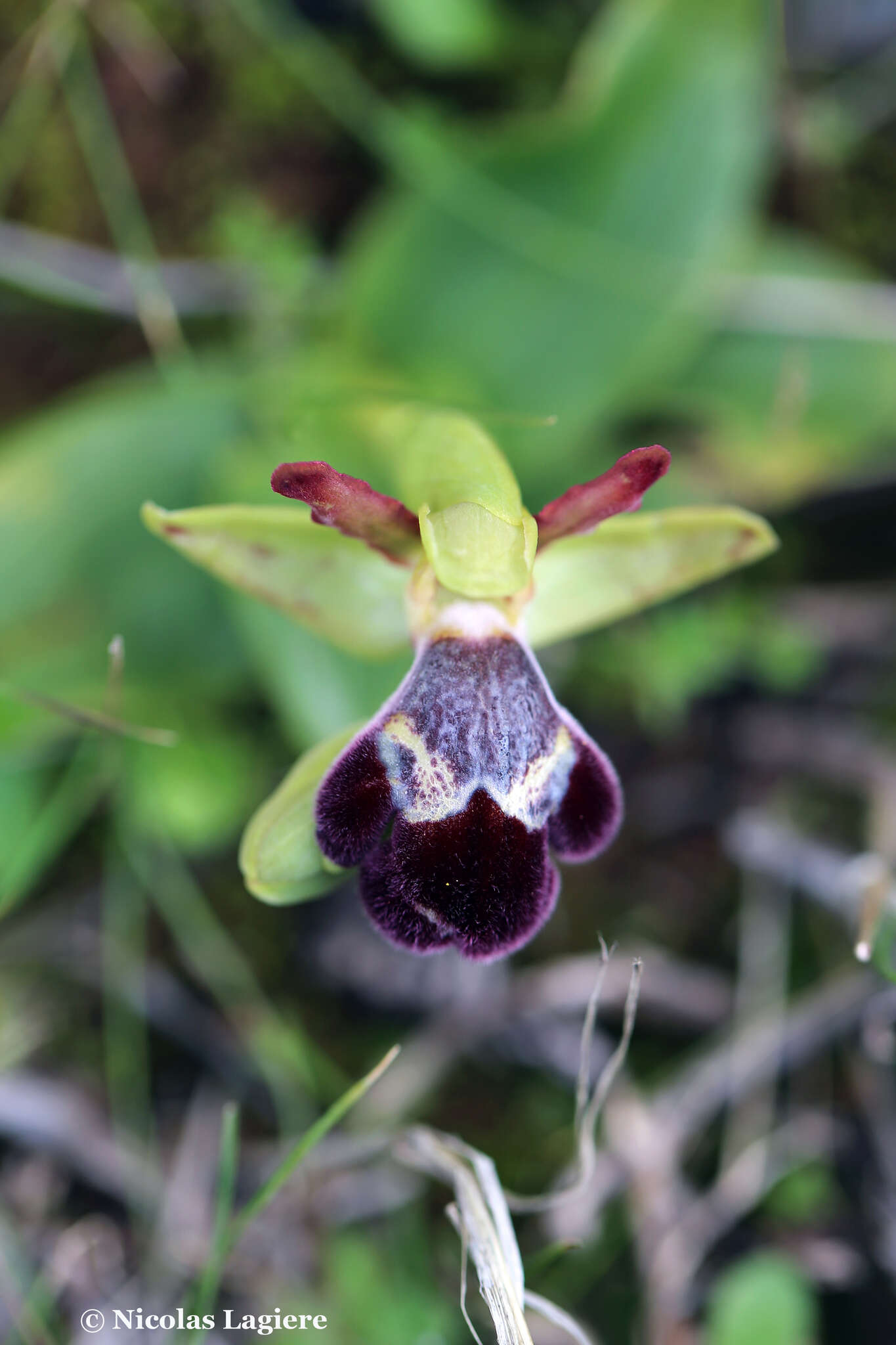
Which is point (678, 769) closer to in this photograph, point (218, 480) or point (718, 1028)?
point (718, 1028)

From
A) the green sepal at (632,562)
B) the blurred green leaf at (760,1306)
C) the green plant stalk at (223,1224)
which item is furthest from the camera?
the blurred green leaf at (760,1306)

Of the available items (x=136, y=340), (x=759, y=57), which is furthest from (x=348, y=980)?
(x=759, y=57)

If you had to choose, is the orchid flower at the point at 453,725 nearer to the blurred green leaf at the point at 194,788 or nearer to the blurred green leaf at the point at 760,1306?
the blurred green leaf at the point at 194,788

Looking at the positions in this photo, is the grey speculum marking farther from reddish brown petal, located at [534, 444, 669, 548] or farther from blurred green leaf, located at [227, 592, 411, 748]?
blurred green leaf, located at [227, 592, 411, 748]

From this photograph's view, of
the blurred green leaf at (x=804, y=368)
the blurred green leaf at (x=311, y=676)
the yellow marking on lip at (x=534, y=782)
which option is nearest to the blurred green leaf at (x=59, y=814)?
the blurred green leaf at (x=311, y=676)

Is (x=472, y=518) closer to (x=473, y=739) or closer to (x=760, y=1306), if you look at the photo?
(x=473, y=739)
